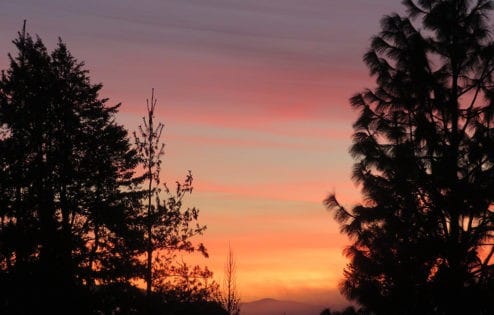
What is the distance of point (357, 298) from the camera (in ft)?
78.4

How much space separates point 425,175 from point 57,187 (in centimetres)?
2326

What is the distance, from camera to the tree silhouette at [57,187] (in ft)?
117

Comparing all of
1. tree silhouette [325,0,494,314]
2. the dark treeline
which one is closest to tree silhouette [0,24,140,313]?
the dark treeline

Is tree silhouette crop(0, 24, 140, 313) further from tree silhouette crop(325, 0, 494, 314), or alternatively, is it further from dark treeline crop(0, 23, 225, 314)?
tree silhouette crop(325, 0, 494, 314)

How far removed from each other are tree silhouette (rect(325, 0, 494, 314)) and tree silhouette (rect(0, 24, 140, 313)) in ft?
59.6

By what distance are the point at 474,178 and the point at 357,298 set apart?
6060mm

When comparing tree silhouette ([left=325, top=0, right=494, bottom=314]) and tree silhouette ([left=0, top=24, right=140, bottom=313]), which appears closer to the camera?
tree silhouette ([left=325, top=0, right=494, bottom=314])

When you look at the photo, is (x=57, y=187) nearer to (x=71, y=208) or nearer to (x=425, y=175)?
(x=71, y=208)

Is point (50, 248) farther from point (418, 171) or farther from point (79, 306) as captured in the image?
point (418, 171)

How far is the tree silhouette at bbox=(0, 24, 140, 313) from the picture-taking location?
35.6m

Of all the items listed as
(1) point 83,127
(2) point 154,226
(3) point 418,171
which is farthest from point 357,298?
(1) point 83,127

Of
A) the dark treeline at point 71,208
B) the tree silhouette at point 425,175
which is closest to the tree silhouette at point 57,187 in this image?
the dark treeline at point 71,208

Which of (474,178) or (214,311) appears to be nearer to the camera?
(474,178)

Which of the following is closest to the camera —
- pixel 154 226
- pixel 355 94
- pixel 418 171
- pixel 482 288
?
pixel 482 288
